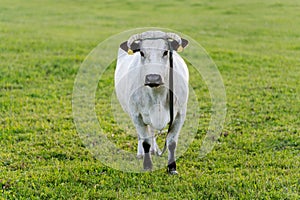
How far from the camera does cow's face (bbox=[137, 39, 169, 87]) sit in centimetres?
534

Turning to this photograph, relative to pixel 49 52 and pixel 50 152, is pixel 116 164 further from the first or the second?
pixel 49 52

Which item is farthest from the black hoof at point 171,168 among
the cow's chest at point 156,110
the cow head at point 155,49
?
the cow head at point 155,49

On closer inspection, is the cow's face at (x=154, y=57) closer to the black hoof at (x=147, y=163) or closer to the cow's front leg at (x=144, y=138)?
the cow's front leg at (x=144, y=138)

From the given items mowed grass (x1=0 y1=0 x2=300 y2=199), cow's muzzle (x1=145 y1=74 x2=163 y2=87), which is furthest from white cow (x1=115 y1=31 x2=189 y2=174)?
mowed grass (x1=0 y1=0 x2=300 y2=199)

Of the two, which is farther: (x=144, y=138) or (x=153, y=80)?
(x=144, y=138)

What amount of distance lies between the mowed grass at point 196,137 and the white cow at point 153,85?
24.8 inches

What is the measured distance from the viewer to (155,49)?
5.41 meters

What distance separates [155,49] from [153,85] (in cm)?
45

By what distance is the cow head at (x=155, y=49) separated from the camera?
5.38 m

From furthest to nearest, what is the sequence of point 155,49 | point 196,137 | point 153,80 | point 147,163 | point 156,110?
1. point 196,137
2. point 147,163
3. point 156,110
4. point 155,49
5. point 153,80

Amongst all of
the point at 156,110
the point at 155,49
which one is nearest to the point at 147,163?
the point at 156,110

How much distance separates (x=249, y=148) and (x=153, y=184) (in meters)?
1.97

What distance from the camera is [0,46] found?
1483 centimetres

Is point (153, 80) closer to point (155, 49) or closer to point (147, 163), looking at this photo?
point (155, 49)
